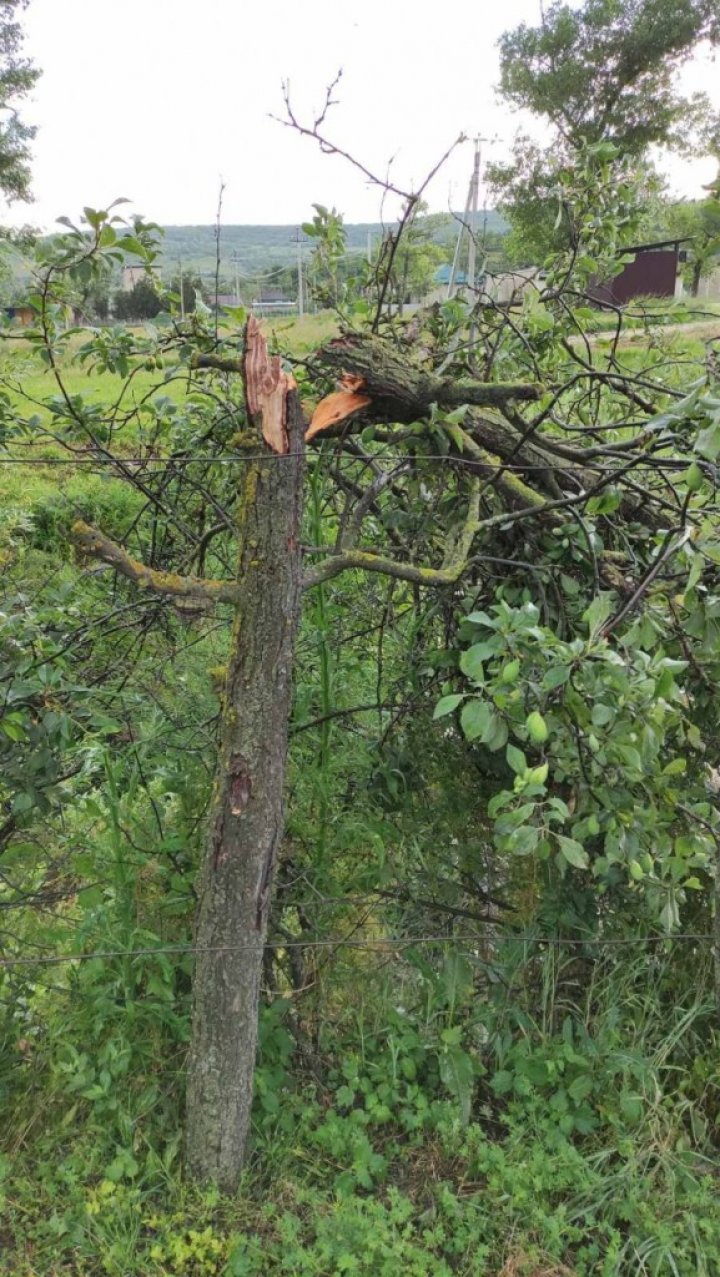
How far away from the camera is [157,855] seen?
2.20 m

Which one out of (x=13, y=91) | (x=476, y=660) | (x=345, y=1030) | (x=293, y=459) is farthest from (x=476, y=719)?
(x=13, y=91)

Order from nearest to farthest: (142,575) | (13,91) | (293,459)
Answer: (142,575)
(293,459)
(13,91)

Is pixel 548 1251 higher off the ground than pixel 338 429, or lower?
lower

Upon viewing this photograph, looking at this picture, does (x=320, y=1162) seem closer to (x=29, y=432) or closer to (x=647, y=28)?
(x=29, y=432)

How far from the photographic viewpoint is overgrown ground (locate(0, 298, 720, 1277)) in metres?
1.74

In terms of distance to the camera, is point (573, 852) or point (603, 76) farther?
point (603, 76)

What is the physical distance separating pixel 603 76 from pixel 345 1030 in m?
30.2

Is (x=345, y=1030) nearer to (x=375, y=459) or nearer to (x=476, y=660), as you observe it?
(x=476, y=660)

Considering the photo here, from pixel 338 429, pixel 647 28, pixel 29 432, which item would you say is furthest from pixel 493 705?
pixel 647 28

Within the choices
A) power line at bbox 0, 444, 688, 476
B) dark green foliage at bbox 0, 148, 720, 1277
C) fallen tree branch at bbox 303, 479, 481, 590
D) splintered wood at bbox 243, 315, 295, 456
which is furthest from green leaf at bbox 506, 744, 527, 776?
splintered wood at bbox 243, 315, 295, 456

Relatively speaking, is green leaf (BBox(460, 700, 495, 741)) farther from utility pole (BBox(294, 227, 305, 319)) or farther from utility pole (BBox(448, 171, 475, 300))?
utility pole (BBox(294, 227, 305, 319))

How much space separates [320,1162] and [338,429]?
1.85m

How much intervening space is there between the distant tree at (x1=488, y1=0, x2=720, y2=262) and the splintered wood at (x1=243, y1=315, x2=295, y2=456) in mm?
24077

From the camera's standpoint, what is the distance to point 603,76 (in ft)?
79.6
